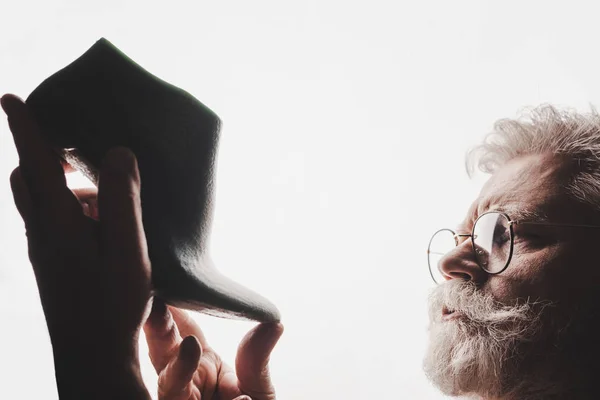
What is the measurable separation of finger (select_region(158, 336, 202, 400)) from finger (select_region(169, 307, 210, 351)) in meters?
0.10

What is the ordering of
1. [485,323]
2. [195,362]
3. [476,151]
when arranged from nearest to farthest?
[195,362]
[485,323]
[476,151]

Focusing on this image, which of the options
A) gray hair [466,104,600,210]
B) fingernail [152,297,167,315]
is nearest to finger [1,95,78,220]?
fingernail [152,297,167,315]

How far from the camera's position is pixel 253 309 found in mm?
499

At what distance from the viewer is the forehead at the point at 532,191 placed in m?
0.87

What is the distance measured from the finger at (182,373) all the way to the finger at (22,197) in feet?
0.78

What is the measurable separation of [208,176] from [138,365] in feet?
0.72

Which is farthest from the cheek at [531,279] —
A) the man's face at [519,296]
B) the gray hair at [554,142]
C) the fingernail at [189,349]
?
the fingernail at [189,349]

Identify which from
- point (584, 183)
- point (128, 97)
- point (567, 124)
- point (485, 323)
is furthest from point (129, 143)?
point (567, 124)

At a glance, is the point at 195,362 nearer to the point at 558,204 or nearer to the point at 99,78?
the point at 99,78

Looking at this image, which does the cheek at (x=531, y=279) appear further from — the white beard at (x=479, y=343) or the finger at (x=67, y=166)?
the finger at (x=67, y=166)

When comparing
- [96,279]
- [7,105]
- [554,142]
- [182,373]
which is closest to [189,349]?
[182,373]

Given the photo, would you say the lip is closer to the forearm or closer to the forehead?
the forehead

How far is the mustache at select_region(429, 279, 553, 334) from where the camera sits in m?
0.81

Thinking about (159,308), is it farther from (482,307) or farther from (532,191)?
(532,191)
